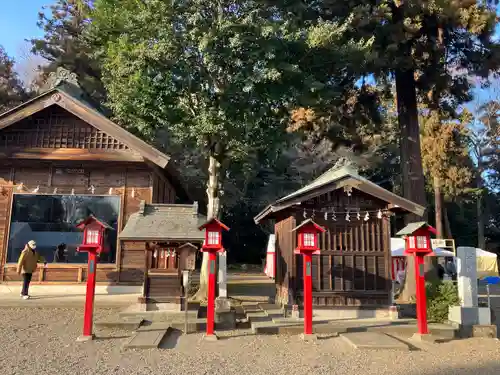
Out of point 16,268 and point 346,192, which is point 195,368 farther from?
point 16,268

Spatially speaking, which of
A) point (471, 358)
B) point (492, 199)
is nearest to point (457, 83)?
point (471, 358)

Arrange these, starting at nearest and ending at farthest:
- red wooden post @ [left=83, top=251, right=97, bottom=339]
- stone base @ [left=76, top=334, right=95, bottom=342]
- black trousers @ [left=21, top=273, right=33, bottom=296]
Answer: stone base @ [left=76, top=334, right=95, bottom=342], red wooden post @ [left=83, top=251, right=97, bottom=339], black trousers @ [left=21, top=273, right=33, bottom=296]

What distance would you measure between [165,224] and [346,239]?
15.2 ft

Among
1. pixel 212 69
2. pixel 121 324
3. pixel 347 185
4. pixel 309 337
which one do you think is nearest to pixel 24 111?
pixel 212 69

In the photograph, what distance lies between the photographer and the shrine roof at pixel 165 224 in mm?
10062

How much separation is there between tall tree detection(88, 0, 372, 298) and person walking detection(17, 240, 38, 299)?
15.9 feet

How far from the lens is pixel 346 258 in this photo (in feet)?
35.6

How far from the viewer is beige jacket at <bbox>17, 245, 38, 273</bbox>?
39.0ft

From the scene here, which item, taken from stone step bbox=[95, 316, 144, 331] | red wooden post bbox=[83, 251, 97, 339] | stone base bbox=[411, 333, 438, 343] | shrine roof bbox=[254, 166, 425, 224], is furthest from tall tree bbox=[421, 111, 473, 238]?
red wooden post bbox=[83, 251, 97, 339]

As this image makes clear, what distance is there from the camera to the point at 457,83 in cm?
1386

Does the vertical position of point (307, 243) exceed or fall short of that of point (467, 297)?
it exceeds it

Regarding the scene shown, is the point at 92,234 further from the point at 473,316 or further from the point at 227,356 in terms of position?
the point at 473,316

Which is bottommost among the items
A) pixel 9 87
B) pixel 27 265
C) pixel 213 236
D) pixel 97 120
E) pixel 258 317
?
pixel 258 317

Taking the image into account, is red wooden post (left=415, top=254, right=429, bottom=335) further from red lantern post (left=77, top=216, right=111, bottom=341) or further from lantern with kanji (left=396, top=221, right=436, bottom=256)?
red lantern post (left=77, top=216, right=111, bottom=341)
